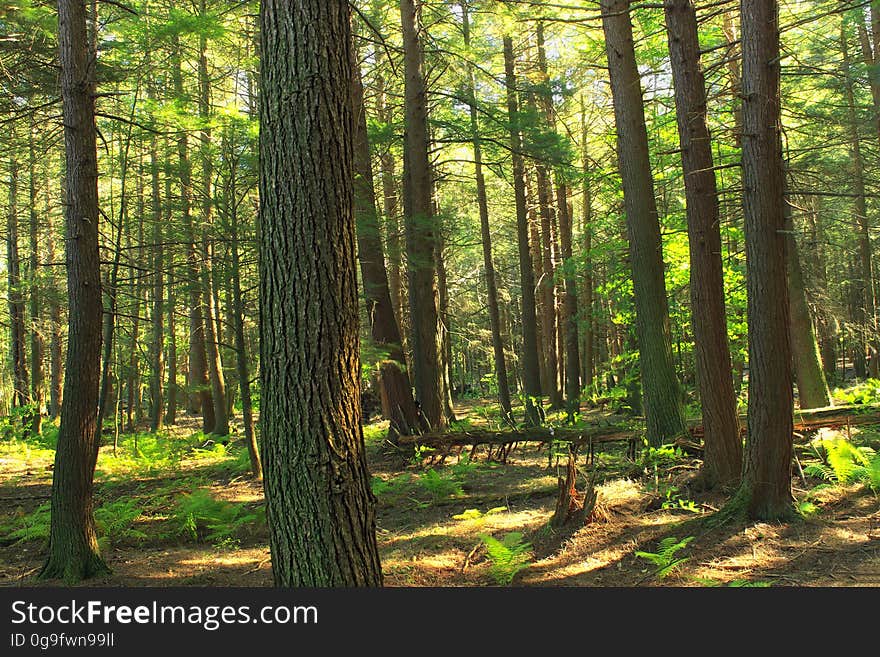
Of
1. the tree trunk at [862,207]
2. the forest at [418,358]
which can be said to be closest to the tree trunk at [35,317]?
the forest at [418,358]

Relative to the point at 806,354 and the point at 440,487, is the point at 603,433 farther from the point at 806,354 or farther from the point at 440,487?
the point at 806,354

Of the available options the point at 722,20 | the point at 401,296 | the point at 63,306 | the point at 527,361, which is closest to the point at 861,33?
the point at 722,20

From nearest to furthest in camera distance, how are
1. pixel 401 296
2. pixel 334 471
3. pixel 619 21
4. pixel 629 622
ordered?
1. pixel 334 471
2. pixel 629 622
3. pixel 619 21
4. pixel 401 296

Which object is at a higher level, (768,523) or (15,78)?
(15,78)

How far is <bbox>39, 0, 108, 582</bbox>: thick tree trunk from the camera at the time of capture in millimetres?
6336

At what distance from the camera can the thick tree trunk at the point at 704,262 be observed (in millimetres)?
7410

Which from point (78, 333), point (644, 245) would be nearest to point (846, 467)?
point (644, 245)

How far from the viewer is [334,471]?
357cm

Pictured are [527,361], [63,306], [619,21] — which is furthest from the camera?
[63,306]

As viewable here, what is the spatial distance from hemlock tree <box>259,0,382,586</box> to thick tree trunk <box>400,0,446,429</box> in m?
8.61

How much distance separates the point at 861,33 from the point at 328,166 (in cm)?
2068

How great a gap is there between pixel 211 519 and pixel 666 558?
6.06m

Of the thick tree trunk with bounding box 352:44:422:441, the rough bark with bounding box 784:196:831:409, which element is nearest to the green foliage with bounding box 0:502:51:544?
the thick tree trunk with bounding box 352:44:422:441

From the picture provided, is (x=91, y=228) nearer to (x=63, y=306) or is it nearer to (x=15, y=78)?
(x=15, y=78)
